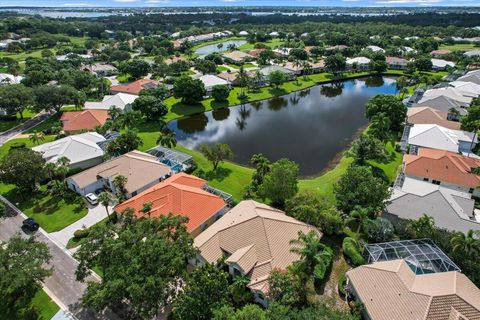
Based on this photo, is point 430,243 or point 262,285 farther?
point 430,243

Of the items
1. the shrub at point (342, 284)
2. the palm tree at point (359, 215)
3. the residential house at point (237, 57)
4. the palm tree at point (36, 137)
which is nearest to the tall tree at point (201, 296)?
the shrub at point (342, 284)

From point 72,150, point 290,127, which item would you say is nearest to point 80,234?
point 72,150

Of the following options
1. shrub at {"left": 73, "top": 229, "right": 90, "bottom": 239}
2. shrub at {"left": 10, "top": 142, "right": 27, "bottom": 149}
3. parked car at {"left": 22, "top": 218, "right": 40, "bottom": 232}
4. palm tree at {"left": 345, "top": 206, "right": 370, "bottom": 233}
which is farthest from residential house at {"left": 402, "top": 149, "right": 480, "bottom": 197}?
shrub at {"left": 10, "top": 142, "right": 27, "bottom": 149}

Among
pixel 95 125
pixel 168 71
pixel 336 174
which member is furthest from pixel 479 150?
pixel 168 71

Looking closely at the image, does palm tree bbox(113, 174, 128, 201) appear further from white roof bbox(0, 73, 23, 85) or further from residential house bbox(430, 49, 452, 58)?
residential house bbox(430, 49, 452, 58)

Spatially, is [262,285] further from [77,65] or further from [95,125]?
[77,65]

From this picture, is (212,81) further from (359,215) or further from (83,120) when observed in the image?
(359,215)
